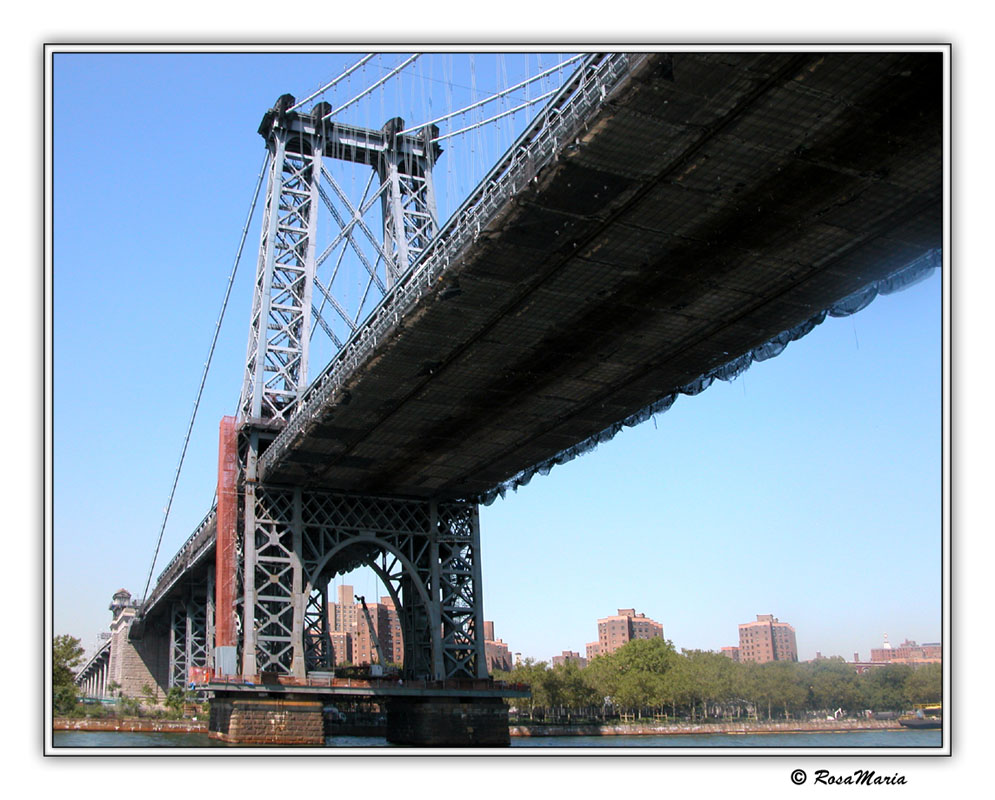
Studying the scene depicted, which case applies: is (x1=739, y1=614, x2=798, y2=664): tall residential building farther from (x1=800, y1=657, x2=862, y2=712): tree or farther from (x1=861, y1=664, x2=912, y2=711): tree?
(x1=861, y1=664, x2=912, y2=711): tree

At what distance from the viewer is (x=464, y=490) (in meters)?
60.3

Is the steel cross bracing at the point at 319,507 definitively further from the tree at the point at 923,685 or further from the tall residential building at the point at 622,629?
the tall residential building at the point at 622,629

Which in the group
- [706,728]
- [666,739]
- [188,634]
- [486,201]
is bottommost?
[706,728]

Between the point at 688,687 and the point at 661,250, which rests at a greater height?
the point at 661,250

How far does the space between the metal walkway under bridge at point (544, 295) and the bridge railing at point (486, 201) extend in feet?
0.33

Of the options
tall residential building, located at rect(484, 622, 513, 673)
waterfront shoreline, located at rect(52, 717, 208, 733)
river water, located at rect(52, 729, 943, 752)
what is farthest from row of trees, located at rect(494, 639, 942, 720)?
tall residential building, located at rect(484, 622, 513, 673)

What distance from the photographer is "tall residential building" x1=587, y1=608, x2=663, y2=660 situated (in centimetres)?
17762

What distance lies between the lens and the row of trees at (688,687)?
4227 inches

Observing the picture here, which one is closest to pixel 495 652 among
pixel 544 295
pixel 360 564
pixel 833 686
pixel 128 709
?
pixel 833 686

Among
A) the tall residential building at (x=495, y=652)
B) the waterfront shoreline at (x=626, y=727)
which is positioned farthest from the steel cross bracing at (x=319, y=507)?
the tall residential building at (x=495, y=652)

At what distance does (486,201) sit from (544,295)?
13.4 feet

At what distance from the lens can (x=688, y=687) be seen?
361 feet
